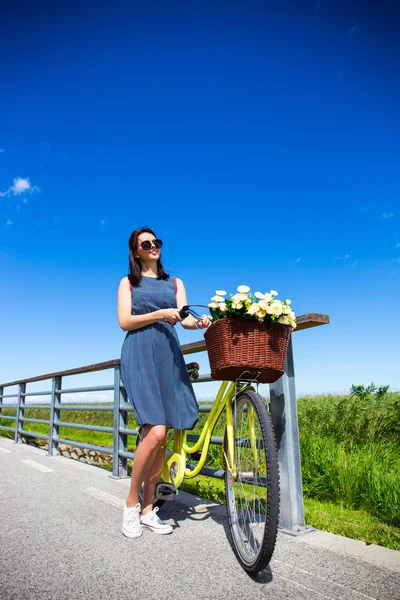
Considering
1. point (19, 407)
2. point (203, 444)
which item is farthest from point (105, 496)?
point (19, 407)

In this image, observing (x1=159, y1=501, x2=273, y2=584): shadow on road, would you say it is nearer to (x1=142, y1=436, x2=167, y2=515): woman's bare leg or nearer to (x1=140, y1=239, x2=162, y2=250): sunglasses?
(x1=142, y1=436, x2=167, y2=515): woman's bare leg

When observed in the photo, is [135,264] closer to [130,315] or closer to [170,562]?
[130,315]

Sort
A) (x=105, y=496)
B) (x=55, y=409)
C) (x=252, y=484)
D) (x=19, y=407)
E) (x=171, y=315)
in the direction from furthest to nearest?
(x=19, y=407), (x=55, y=409), (x=105, y=496), (x=171, y=315), (x=252, y=484)

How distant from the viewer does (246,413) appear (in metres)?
2.27

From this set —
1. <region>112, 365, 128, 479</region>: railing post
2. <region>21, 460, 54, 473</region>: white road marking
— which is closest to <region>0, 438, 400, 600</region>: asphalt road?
<region>112, 365, 128, 479</region>: railing post

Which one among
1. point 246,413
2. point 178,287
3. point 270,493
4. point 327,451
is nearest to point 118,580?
point 270,493

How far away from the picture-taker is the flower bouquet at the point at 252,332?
2016mm

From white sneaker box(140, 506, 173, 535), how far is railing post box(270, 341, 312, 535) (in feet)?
2.07

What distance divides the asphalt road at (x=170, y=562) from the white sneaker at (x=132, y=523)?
41mm

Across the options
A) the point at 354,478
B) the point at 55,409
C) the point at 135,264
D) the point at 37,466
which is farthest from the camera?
the point at 55,409

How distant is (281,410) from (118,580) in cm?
119

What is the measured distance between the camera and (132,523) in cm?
244

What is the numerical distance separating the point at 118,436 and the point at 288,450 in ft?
8.30

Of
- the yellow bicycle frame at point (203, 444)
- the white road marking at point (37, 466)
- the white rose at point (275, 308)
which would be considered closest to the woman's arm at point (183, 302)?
the yellow bicycle frame at point (203, 444)
